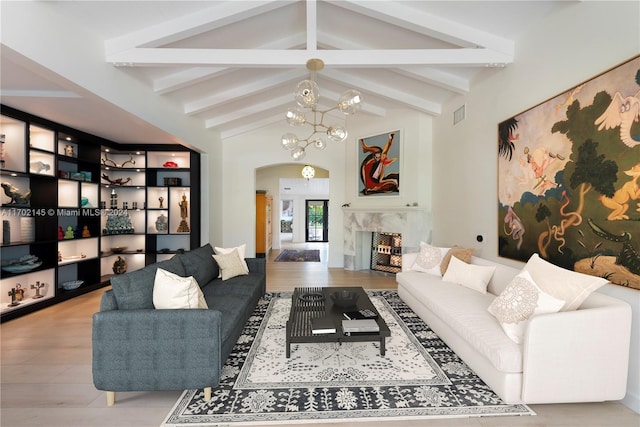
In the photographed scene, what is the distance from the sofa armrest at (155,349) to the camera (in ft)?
6.55

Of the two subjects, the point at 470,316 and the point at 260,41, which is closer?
the point at 470,316

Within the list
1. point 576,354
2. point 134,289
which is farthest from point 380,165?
point 134,289

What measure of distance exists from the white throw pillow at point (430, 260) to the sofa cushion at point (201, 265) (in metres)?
2.87

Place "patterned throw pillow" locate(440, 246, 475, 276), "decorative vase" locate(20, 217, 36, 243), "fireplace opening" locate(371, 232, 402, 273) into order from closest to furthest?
1. "patterned throw pillow" locate(440, 246, 475, 276)
2. "decorative vase" locate(20, 217, 36, 243)
3. "fireplace opening" locate(371, 232, 402, 273)

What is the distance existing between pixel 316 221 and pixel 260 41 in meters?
9.92

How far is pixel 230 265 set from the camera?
13.0 ft

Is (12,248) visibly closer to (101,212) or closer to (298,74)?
(101,212)

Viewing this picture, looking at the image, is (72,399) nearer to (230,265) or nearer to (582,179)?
(230,265)

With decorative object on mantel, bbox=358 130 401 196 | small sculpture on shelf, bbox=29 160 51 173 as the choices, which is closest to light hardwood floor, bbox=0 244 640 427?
small sculpture on shelf, bbox=29 160 51 173

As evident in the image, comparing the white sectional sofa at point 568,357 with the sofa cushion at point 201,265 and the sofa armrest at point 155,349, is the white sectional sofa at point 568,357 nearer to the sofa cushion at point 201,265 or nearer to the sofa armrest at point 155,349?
the sofa armrest at point 155,349

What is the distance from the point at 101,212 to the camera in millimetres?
5410

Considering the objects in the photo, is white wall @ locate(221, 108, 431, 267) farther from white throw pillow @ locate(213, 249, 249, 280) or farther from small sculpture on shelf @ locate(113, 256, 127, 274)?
white throw pillow @ locate(213, 249, 249, 280)

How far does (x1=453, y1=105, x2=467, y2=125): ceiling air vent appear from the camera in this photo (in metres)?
4.48

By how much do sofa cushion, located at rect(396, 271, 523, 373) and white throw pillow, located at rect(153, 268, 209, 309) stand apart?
2.20 meters
